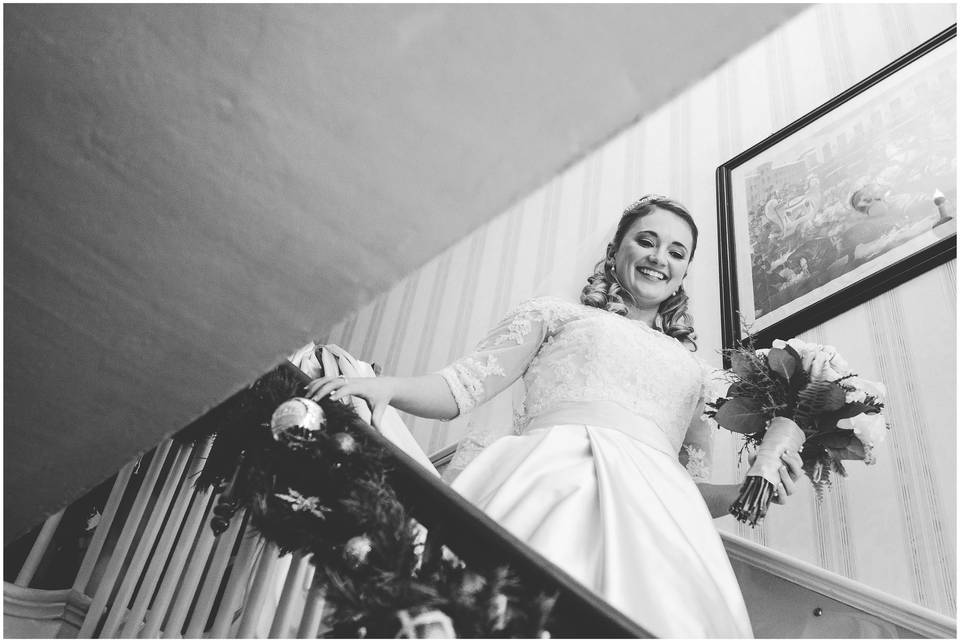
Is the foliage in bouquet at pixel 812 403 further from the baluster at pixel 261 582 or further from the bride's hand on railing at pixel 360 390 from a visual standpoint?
the baluster at pixel 261 582

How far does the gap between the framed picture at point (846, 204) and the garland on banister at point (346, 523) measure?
1.88 m

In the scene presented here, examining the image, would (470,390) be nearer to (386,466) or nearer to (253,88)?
(386,466)

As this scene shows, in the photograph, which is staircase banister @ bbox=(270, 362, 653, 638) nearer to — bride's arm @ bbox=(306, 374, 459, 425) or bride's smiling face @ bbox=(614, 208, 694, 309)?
bride's arm @ bbox=(306, 374, 459, 425)

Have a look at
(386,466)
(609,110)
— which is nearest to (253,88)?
(609,110)

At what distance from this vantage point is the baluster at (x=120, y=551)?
73.6 inches

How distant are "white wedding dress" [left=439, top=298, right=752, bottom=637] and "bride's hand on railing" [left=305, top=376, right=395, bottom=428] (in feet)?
0.87

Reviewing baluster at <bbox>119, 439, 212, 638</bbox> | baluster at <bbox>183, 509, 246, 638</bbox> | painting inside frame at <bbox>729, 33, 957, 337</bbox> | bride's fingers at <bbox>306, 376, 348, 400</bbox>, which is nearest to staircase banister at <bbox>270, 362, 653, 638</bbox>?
bride's fingers at <bbox>306, 376, 348, 400</bbox>

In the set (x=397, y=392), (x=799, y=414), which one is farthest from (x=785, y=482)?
(x=397, y=392)

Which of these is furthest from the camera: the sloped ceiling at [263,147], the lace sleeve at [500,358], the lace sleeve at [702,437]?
the lace sleeve at [702,437]

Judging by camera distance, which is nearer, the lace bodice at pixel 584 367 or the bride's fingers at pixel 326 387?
the bride's fingers at pixel 326 387

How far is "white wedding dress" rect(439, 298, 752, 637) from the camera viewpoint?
1.67 meters

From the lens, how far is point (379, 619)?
3.98 feet

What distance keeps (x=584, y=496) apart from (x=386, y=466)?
0.55 meters

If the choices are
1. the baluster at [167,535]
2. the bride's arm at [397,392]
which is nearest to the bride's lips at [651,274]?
the bride's arm at [397,392]
